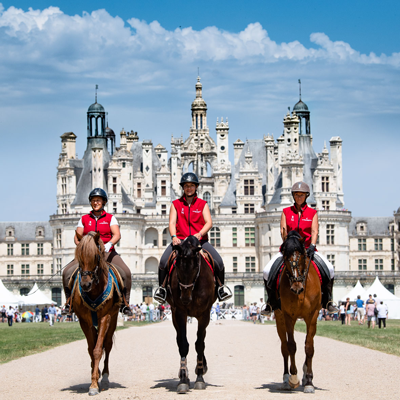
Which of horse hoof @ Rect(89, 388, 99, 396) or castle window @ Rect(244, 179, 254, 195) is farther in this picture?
castle window @ Rect(244, 179, 254, 195)

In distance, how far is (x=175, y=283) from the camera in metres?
14.2

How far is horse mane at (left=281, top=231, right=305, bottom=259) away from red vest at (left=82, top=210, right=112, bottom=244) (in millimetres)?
3558

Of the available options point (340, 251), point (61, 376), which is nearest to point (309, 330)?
point (61, 376)

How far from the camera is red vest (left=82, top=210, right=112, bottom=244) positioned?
50.6ft

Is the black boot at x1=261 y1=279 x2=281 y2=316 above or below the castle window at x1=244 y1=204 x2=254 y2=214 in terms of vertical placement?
below

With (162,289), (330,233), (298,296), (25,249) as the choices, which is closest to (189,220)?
(162,289)

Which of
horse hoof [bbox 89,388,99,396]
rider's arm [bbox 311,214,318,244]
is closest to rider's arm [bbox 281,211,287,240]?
rider's arm [bbox 311,214,318,244]

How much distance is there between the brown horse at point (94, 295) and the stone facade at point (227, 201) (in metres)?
65.4

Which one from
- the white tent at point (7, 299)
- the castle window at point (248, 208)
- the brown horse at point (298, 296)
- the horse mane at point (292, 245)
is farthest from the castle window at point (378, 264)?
the horse mane at point (292, 245)

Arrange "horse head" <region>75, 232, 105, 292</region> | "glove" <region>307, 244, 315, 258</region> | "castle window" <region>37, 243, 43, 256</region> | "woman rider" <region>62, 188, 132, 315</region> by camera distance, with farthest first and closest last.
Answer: "castle window" <region>37, 243, 43, 256</region> → "woman rider" <region>62, 188, 132, 315</region> → "glove" <region>307, 244, 315, 258</region> → "horse head" <region>75, 232, 105, 292</region>

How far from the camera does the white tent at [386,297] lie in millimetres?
55188

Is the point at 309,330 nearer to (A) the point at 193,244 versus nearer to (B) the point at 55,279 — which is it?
(A) the point at 193,244

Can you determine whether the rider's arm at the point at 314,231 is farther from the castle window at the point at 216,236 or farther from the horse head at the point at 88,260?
the castle window at the point at 216,236

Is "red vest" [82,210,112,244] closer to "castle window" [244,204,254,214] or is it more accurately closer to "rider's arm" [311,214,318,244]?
"rider's arm" [311,214,318,244]
